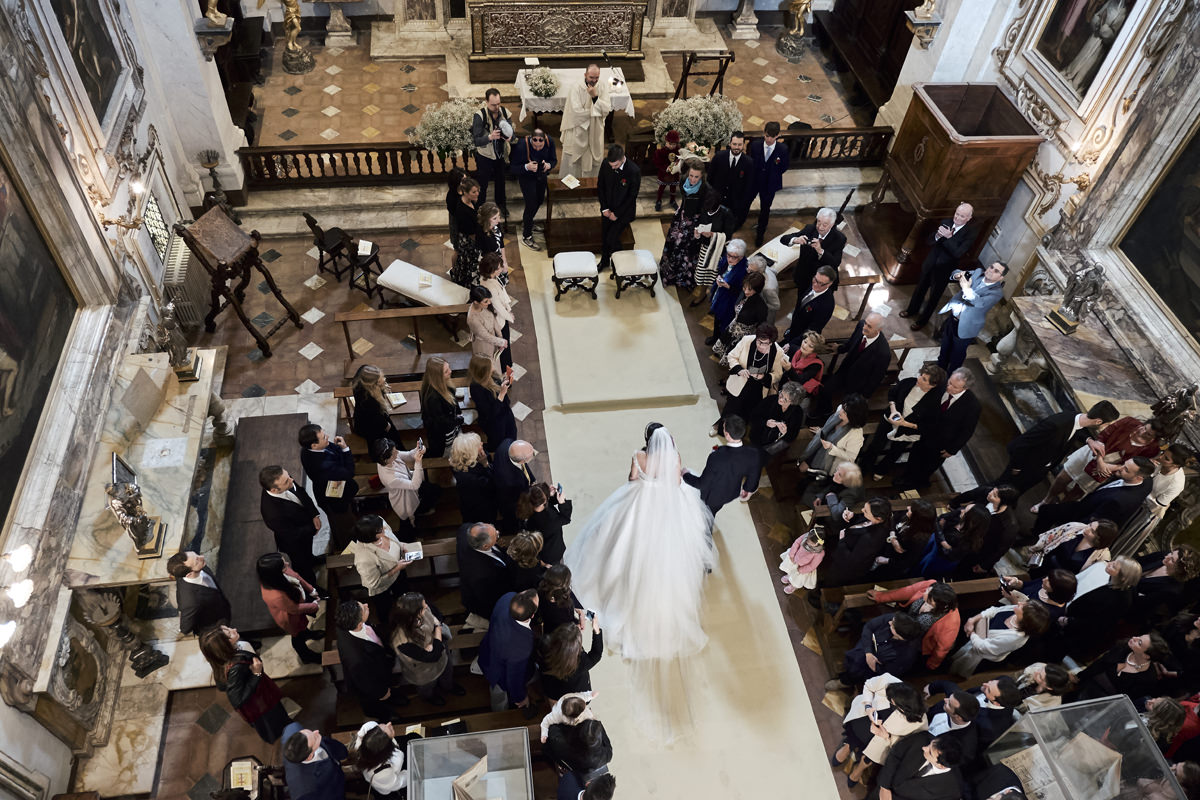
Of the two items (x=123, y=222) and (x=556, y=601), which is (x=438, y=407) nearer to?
(x=556, y=601)

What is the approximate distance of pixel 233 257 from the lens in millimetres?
7383

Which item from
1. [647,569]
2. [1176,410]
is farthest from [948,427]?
[647,569]

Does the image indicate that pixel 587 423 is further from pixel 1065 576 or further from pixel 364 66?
pixel 364 66

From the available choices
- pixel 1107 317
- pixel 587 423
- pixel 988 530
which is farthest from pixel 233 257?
pixel 1107 317

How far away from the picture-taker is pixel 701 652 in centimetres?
615

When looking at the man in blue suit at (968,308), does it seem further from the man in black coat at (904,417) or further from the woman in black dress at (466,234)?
the woman in black dress at (466,234)

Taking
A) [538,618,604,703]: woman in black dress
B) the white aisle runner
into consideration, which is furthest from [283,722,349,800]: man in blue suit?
the white aisle runner

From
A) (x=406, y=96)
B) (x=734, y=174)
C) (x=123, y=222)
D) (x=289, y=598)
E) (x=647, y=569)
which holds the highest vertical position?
(x=734, y=174)

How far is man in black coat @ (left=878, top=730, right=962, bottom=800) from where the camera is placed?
Result: 4.34m

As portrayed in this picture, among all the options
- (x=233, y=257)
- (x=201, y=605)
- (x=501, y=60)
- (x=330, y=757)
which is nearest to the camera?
(x=330, y=757)

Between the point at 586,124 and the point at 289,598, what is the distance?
657 centimetres

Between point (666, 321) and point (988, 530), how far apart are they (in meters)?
4.09

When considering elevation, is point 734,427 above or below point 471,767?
above

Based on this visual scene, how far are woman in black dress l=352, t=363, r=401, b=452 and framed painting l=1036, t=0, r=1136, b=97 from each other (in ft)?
24.1
